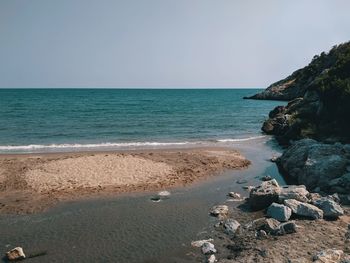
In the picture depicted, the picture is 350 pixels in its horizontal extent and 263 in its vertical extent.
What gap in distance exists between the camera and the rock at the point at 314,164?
71.3 ft

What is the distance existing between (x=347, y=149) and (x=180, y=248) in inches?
603

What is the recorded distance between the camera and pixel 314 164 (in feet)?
75.0

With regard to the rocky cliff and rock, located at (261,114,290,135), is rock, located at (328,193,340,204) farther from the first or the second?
rock, located at (261,114,290,135)

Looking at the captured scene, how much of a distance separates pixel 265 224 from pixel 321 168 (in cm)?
843

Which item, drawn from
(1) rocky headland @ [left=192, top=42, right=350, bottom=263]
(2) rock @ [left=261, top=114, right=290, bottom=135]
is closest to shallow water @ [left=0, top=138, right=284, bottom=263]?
(1) rocky headland @ [left=192, top=42, right=350, bottom=263]

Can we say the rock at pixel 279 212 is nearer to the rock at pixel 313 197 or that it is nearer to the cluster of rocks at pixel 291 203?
the cluster of rocks at pixel 291 203

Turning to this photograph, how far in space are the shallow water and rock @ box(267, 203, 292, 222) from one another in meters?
3.16

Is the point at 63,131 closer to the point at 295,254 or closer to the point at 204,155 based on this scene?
the point at 204,155

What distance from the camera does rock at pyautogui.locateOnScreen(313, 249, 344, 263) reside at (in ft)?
40.0

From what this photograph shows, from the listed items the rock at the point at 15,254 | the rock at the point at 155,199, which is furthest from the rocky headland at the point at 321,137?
the rock at the point at 15,254

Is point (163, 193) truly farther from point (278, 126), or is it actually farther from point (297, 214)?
point (278, 126)

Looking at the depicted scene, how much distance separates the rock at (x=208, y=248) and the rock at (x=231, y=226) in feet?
5.74

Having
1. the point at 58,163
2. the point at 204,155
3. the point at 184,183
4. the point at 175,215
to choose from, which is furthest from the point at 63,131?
the point at 175,215

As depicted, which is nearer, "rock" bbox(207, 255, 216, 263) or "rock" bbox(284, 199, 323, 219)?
"rock" bbox(207, 255, 216, 263)
